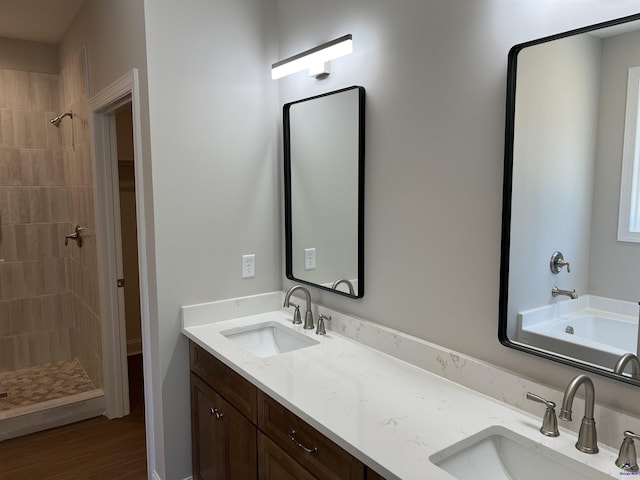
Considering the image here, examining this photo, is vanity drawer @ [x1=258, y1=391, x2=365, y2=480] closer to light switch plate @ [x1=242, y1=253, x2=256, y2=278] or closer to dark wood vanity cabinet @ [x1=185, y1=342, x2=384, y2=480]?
dark wood vanity cabinet @ [x1=185, y1=342, x2=384, y2=480]

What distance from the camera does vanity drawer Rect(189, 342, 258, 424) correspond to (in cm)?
179

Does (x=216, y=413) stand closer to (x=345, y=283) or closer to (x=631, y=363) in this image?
(x=345, y=283)

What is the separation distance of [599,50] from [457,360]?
1.01 metres

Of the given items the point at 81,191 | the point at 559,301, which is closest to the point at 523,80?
the point at 559,301

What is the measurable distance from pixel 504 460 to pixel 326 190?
133 cm

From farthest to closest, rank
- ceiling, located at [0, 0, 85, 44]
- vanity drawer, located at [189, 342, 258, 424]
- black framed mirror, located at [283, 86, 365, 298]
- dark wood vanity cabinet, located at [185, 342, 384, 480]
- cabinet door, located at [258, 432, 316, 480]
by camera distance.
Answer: ceiling, located at [0, 0, 85, 44], black framed mirror, located at [283, 86, 365, 298], vanity drawer, located at [189, 342, 258, 424], cabinet door, located at [258, 432, 316, 480], dark wood vanity cabinet, located at [185, 342, 384, 480]

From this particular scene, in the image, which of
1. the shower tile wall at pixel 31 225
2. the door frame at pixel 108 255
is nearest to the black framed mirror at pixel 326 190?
the door frame at pixel 108 255

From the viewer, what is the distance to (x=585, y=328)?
130 cm

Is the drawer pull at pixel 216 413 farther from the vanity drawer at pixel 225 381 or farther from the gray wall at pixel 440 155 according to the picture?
the gray wall at pixel 440 155

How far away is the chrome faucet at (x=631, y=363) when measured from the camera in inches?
46.9

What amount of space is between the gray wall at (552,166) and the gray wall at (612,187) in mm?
22

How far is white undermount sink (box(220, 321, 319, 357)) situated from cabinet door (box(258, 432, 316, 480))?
0.56 m

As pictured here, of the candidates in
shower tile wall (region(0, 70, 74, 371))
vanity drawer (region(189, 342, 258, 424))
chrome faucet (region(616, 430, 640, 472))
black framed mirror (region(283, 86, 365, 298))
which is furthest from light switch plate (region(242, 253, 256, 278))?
shower tile wall (region(0, 70, 74, 371))

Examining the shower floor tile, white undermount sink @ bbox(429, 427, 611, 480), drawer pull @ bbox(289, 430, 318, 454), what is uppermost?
white undermount sink @ bbox(429, 427, 611, 480)
